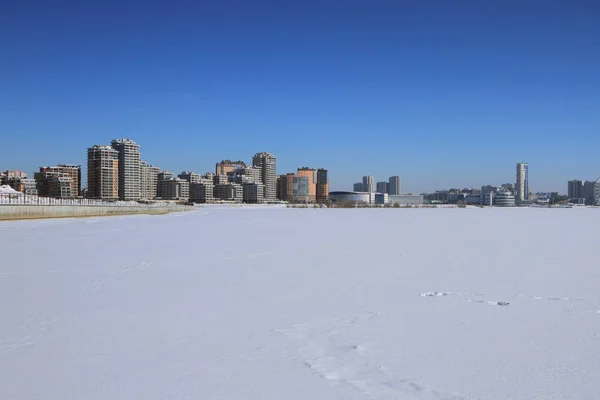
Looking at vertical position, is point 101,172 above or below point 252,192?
above

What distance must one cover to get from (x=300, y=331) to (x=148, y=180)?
171 m

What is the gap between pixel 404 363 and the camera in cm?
478

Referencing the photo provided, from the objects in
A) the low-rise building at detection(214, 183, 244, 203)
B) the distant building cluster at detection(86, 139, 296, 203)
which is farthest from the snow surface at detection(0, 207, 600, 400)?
the low-rise building at detection(214, 183, 244, 203)

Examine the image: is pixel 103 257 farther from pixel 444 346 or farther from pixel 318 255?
pixel 444 346

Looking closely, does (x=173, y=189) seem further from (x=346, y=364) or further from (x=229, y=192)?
(x=346, y=364)

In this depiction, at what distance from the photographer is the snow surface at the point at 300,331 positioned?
14.0 feet

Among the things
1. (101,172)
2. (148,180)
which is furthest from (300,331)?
(148,180)

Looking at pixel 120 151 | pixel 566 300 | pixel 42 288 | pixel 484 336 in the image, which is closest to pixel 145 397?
pixel 484 336

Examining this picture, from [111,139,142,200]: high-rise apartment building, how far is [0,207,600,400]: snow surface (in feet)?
449

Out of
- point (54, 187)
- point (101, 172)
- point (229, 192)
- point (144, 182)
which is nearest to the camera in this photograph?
point (101, 172)

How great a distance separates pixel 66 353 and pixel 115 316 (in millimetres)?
1565

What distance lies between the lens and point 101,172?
134125 mm

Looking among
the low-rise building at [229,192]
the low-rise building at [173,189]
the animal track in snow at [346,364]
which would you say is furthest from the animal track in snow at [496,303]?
the low-rise building at [229,192]

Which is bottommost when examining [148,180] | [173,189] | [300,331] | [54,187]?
[300,331]
